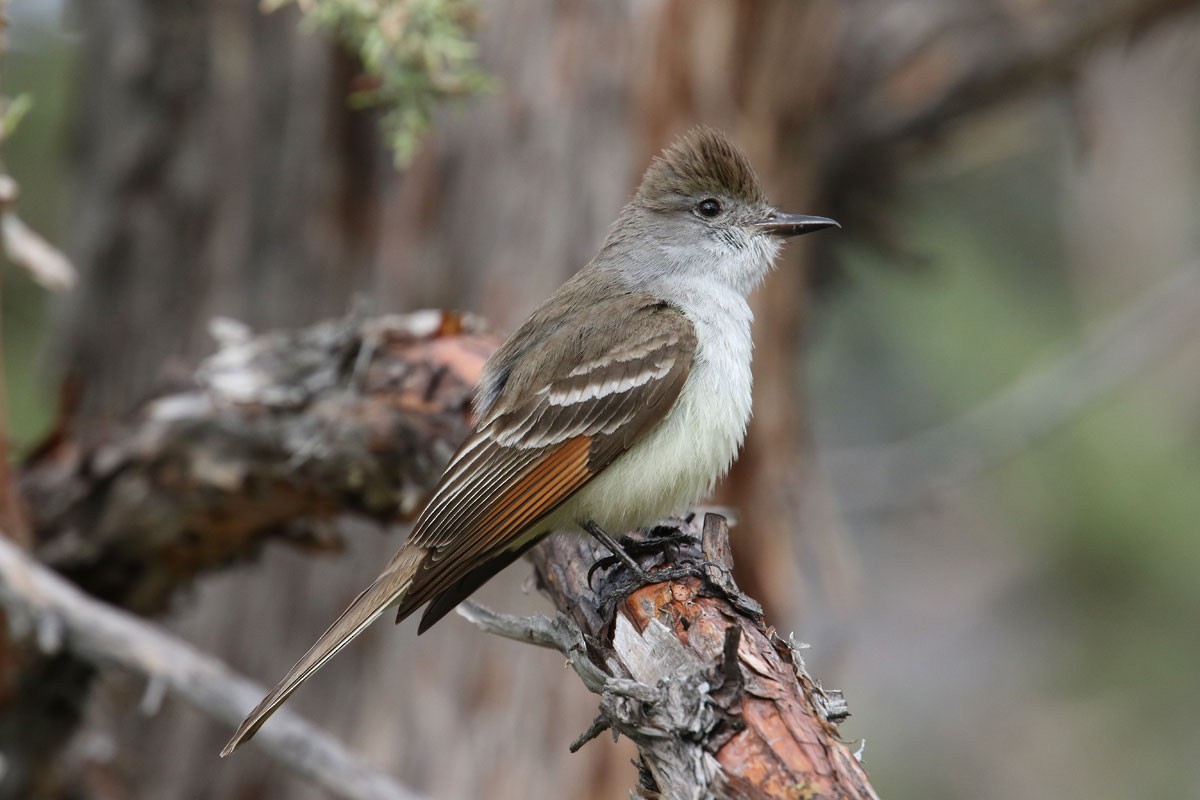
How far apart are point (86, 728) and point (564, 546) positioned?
2033 mm

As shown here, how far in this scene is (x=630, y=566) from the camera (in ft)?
10.5

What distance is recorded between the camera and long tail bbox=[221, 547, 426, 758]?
3.14 meters

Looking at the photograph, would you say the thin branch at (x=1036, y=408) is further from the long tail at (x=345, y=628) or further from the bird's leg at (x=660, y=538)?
the long tail at (x=345, y=628)

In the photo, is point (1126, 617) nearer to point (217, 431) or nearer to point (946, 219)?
point (946, 219)

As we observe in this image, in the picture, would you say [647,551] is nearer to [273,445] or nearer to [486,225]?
[273,445]

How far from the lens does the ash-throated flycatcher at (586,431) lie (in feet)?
11.2

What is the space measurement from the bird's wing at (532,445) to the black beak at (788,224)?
63cm

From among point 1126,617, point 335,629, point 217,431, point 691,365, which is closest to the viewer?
point 335,629

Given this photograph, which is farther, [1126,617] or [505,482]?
[1126,617]

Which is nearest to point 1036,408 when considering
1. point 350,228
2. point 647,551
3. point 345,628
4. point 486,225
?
point 486,225

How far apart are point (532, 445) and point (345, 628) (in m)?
0.75

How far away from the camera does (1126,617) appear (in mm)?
10242

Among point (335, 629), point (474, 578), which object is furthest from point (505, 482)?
point (335, 629)

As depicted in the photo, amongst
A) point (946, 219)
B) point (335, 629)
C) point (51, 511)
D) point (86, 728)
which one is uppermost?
point (946, 219)
